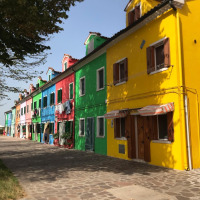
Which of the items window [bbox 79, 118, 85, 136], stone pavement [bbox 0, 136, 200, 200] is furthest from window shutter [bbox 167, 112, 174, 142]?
window [bbox 79, 118, 85, 136]

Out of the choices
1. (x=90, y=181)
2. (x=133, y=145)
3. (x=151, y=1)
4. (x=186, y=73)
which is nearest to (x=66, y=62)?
(x=151, y=1)

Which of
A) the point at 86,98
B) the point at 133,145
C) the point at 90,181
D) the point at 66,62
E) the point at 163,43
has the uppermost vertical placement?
the point at 66,62

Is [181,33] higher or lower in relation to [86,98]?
higher

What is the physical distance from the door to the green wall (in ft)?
1.11

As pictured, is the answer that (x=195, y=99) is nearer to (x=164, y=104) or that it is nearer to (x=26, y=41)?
(x=164, y=104)

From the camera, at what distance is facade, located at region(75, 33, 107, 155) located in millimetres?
13758

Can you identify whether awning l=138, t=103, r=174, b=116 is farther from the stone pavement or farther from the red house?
the red house

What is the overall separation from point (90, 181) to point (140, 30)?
7456mm

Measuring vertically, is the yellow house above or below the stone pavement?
above

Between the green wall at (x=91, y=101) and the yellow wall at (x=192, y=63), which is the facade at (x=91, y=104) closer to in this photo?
the green wall at (x=91, y=101)

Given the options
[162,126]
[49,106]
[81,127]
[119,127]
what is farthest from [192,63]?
[49,106]

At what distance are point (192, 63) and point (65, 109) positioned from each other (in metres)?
12.9

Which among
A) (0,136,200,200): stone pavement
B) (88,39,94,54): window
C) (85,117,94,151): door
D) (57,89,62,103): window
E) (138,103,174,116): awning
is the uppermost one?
(88,39,94,54): window

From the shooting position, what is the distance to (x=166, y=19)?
8.97 metres
